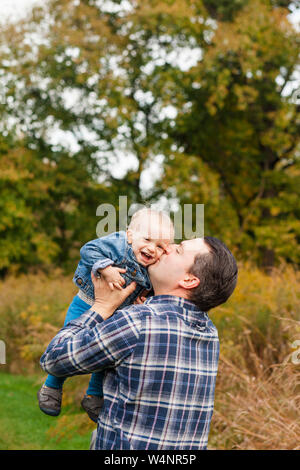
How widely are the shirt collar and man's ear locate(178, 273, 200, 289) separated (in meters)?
0.05

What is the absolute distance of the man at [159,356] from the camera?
186cm

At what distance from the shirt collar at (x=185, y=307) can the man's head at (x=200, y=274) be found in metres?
0.02

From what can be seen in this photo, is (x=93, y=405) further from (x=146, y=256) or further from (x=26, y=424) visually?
(x=26, y=424)

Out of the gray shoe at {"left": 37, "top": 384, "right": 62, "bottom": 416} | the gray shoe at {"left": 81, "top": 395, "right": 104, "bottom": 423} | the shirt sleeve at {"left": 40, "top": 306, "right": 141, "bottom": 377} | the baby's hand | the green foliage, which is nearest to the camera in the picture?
the shirt sleeve at {"left": 40, "top": 306, "right": 141, "bottom": 377}

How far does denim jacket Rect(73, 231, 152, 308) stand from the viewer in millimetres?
2311

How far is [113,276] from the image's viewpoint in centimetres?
218

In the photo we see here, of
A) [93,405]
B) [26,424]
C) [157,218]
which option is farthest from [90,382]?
[26,424]

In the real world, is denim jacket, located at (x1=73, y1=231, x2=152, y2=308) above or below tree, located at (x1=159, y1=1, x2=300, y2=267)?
below

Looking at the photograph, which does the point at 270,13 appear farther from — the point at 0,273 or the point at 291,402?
the point at 291,402

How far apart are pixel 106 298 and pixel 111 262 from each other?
8.3 inches

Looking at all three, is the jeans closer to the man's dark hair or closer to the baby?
the baby

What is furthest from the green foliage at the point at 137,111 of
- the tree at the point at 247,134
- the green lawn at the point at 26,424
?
the green lawn at the point at 26,424

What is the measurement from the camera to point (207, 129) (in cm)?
1823

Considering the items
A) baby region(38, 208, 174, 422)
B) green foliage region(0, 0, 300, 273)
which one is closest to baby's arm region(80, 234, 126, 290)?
baby region(38, 208, 174, 422)
